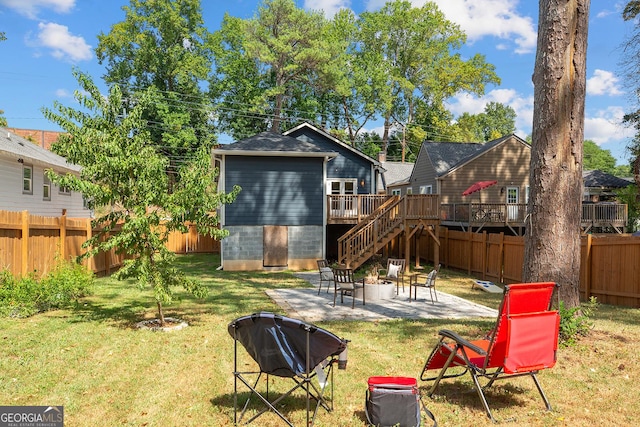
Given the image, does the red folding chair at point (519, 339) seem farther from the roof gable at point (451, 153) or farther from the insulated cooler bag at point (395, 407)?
the roof gable at point (451, 153)

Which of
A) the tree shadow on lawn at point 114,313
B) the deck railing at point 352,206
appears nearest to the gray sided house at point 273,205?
the deck railing at point 352,206

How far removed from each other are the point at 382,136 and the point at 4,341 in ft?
156

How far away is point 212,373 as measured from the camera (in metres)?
6.02

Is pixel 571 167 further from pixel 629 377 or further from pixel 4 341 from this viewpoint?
pixel 4 341

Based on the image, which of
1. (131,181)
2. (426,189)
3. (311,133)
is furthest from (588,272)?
(426,189)

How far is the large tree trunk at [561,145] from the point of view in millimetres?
7039

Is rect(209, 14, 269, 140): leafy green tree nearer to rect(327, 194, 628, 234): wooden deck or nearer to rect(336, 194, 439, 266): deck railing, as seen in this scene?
rect(327, 194, 628, 234): wooden deck

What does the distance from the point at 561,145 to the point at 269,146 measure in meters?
14.1

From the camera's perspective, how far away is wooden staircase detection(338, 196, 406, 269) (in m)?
17.9

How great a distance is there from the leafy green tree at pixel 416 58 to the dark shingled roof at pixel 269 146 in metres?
28.7

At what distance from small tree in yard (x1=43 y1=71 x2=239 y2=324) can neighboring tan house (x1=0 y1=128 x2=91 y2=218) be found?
9.89 m

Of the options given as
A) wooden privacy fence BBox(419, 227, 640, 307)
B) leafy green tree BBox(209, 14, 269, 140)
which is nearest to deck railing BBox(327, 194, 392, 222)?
wooden privacy fence BBox(419, 227, 640, 307)

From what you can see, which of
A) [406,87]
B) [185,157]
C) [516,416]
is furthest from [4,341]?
[406,87]

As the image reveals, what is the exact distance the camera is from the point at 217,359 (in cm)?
663
